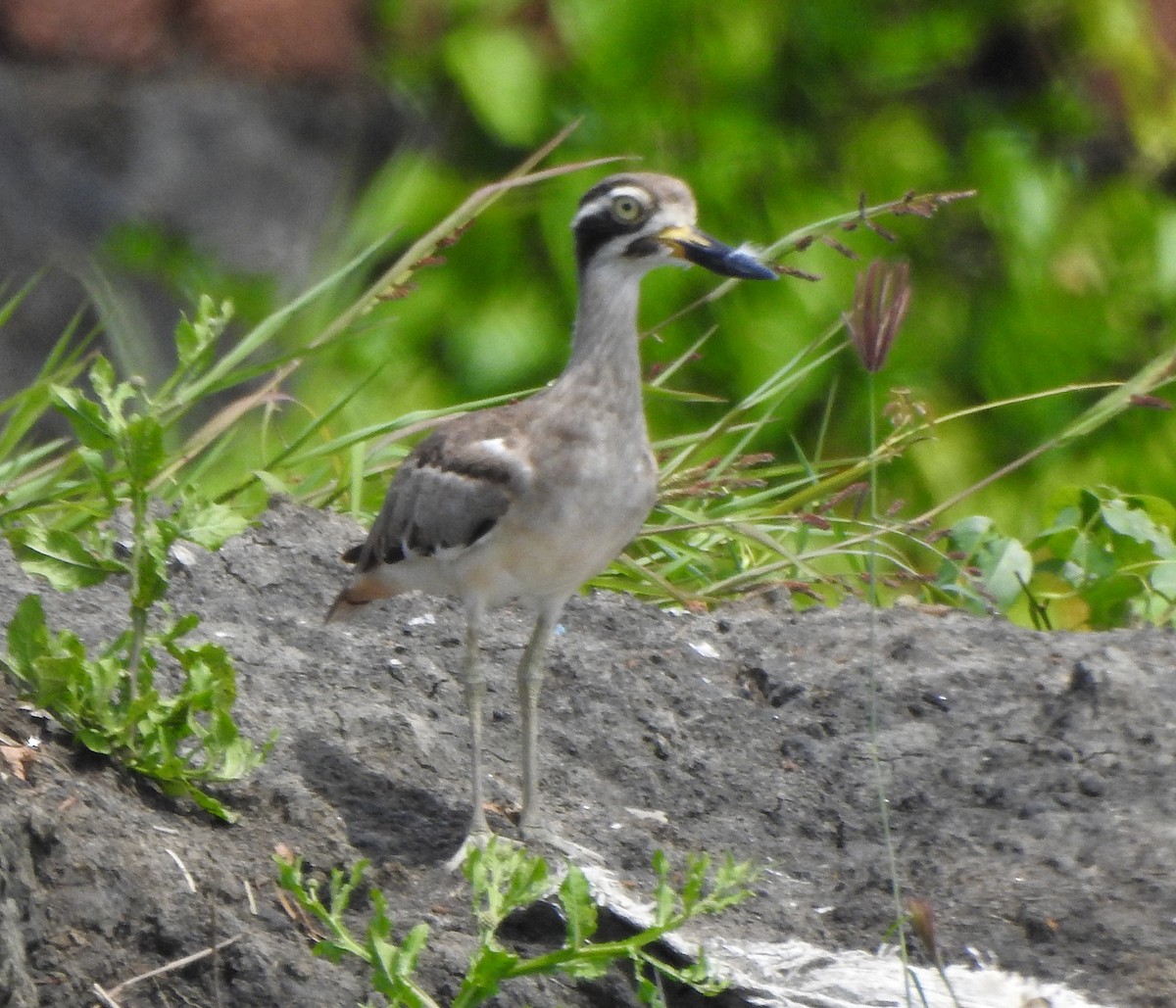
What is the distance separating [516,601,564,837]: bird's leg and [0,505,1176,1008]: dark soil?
6 cm

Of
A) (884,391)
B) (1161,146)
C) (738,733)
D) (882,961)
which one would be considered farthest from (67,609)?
(1161,146)

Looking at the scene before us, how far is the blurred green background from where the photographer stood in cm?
633

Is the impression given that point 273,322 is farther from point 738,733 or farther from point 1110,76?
point 1110,76

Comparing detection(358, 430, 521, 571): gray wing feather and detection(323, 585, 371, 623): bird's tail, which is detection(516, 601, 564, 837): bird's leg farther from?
detection(323, 585, 371, 623): bird's tail

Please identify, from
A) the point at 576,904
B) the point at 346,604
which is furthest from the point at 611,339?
the point at 576,904

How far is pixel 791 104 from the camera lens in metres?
6.68

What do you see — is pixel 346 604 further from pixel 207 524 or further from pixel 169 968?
pixel 169 968

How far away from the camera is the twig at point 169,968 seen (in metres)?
2.94

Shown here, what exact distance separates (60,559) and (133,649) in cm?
20

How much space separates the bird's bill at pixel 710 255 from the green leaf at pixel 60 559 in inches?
50.3

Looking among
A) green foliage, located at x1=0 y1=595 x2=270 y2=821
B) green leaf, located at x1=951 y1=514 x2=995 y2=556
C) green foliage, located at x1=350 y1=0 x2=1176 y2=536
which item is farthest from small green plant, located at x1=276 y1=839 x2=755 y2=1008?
green foliage, located at x1=350 y1=0 x2=1176 y2=536

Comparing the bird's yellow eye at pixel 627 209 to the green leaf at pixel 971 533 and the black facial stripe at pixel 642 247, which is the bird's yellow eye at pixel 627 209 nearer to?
the black facial stripe at pixel 642 247

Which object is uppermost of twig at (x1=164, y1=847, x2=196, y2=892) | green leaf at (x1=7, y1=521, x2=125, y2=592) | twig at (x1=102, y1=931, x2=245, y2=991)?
green leaf at (x1=7, y1=521, x2=125, y2=592)

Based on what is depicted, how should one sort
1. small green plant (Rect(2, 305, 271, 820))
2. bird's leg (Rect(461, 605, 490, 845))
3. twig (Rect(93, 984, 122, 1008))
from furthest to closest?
bird's leg (Rect(461, 605, 490, 845)) → small green plant (Rect(2, 305, 271, 820)) → twig (Rect(93, 984, 122, 1008))
